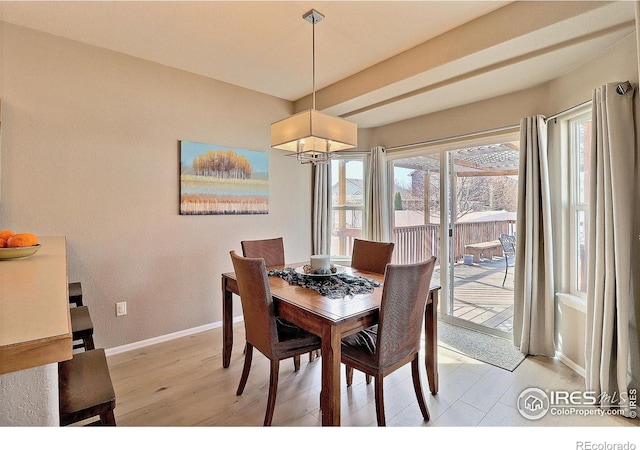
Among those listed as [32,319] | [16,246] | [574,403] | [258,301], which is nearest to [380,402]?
[258,301]

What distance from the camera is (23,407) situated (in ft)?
2.31

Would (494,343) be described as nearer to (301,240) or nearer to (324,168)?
(301,240)

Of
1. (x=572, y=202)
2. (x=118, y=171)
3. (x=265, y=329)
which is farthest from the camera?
(x=118, y=171)

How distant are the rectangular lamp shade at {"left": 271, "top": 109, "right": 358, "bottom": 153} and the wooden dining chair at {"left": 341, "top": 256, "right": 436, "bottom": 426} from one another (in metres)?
1.02

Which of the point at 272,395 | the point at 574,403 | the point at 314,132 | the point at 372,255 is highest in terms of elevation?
the point at 314,132

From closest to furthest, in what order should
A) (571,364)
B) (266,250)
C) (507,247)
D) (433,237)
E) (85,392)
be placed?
(85,392)
(571,364)
(266,250)
(507,247)
(433,237)

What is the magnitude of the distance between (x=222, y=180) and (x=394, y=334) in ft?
7.74

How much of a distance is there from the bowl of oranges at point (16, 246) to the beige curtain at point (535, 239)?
3332 mm

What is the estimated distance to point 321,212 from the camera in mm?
3969

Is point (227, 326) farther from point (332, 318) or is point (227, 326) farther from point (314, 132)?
point (314, 132)

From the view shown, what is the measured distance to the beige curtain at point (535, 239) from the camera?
8.43ft

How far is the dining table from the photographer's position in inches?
60.1

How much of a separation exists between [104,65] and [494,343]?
4.23 meters
